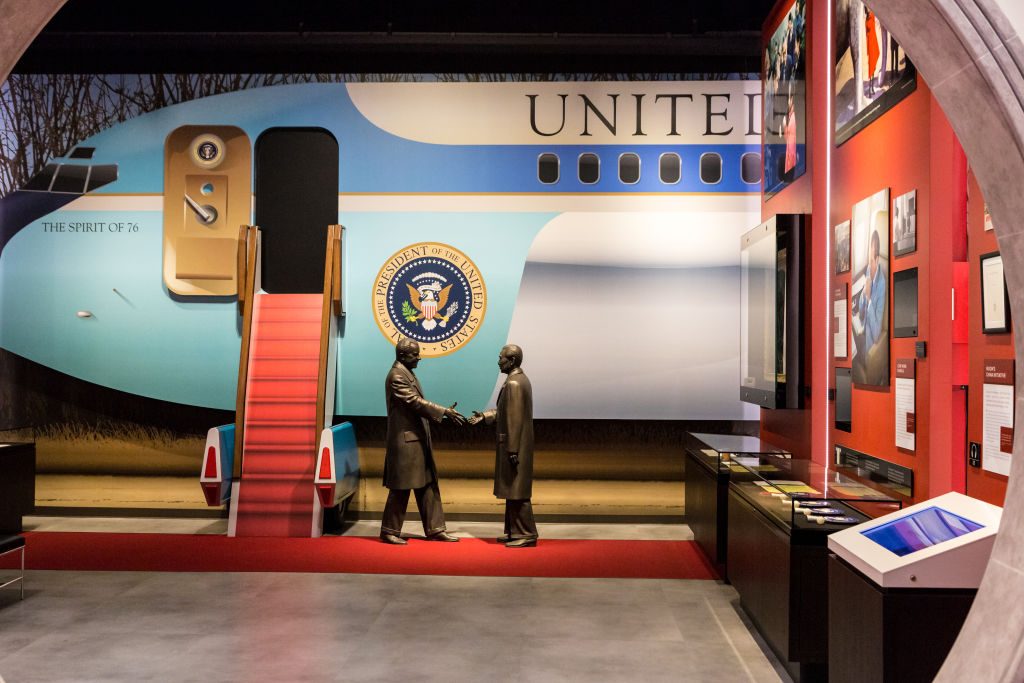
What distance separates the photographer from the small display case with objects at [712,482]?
6109 millimetres

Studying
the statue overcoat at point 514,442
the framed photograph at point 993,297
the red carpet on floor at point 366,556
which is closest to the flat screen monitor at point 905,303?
the framed photograph at point 993,297

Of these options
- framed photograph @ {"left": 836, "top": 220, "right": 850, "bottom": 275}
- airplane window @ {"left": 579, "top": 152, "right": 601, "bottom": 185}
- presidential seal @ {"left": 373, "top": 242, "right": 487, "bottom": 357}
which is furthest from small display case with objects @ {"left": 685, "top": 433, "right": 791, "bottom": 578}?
airplane window @ {"left": 579, "top": 152, "right": 601, "bottom": 185}

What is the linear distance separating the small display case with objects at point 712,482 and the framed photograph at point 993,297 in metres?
2.31

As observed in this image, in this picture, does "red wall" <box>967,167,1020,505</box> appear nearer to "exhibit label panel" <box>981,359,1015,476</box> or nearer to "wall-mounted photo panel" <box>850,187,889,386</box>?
"exhibit label panel" <box>981,359,1015,476</box>

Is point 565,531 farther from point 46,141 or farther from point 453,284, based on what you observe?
point 46,141

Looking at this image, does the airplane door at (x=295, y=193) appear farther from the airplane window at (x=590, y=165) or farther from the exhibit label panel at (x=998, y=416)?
the exhibit label panel at (x=998, y=416)

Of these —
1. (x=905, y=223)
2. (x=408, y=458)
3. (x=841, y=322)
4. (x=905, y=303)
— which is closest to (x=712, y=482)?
(x=841, y=322)

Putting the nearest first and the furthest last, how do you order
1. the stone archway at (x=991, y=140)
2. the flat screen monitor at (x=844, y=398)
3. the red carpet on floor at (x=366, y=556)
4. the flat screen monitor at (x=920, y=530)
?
the stone archway at (x=991, y=140)
the flat screen monitor at (x=920, y=530)
the flat screen monitor at (x=844, y=398)
the red carpet on floor at (x=366, y=556)

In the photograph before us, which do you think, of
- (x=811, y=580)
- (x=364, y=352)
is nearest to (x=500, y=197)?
(x=364, y=352)

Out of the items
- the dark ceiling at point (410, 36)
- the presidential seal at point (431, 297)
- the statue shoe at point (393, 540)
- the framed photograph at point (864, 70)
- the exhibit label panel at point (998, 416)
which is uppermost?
the dark ceiling at point (410, 36)

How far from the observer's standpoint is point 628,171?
8.74 metres

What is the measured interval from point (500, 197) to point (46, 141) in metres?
5.09

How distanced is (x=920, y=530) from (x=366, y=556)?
16.4 ft

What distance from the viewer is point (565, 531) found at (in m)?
8.20
